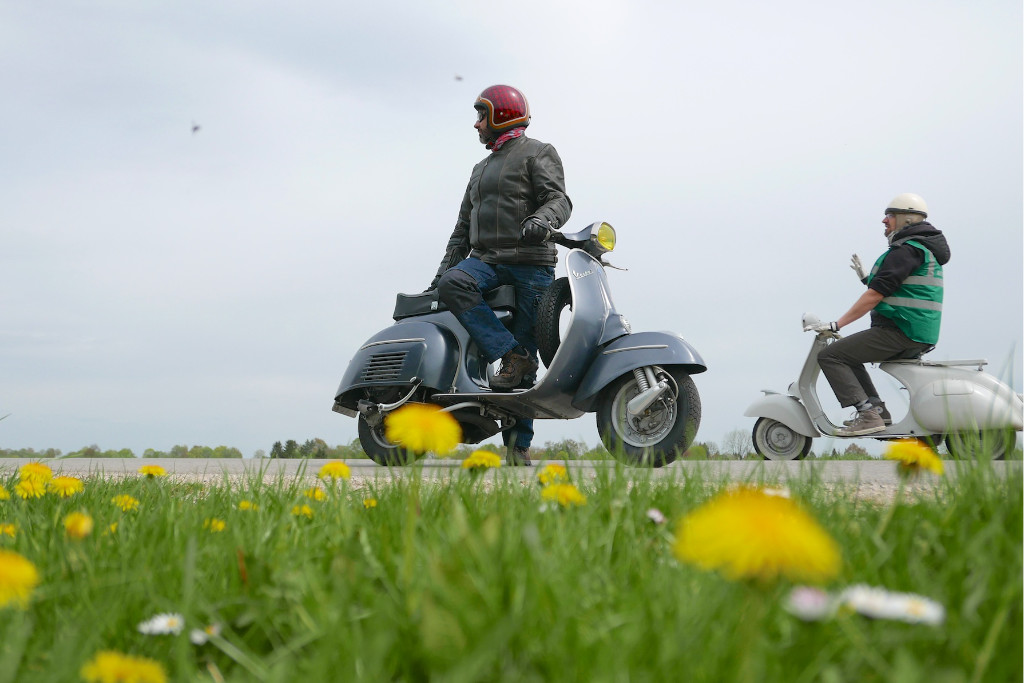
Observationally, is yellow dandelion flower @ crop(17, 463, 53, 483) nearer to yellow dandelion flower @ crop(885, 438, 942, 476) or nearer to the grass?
the grass

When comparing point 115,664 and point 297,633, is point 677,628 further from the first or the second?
point 115,664

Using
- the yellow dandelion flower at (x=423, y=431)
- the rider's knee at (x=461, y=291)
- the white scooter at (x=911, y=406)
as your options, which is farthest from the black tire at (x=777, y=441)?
the yellow dandelion flower at (x=423, y=431)

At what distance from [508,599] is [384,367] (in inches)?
182

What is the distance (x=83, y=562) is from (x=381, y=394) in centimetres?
424

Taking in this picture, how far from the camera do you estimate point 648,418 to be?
4.60m

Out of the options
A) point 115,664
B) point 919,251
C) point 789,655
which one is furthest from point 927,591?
point 919,251

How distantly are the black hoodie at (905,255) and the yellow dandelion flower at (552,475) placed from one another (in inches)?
174

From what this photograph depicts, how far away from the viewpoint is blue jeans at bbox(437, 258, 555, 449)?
5.16 m

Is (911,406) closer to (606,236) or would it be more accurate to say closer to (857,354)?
(857,354)

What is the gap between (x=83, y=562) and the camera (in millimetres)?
1554

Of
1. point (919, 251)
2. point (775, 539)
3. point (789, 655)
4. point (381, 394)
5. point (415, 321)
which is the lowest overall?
point (789, 655)

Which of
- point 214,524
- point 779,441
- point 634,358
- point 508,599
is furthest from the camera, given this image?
point 779,441

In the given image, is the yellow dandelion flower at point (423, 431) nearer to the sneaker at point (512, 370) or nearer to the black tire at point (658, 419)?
the black tire at point (658, 419)

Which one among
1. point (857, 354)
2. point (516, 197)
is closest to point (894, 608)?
point (516, 197)
